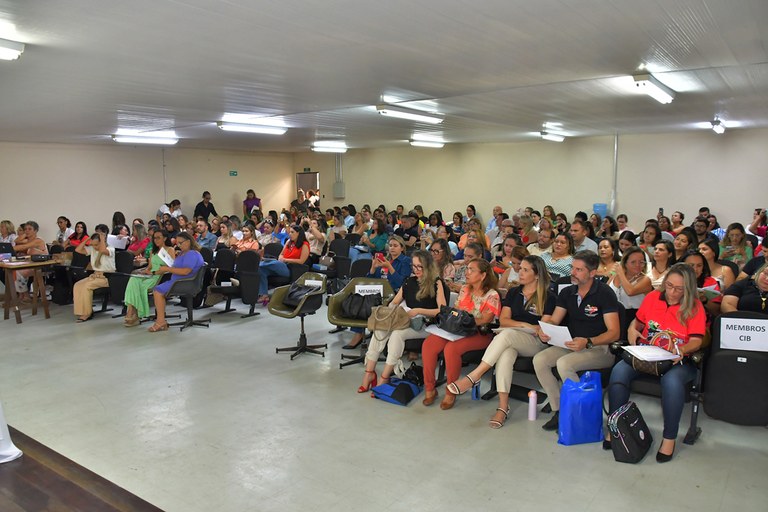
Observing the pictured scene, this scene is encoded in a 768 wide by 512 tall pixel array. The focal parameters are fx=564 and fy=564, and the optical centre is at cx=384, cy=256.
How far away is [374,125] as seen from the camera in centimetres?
1009

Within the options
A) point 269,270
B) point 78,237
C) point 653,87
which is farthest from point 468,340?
point 78,237

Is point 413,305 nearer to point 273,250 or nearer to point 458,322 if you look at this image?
point 458,322

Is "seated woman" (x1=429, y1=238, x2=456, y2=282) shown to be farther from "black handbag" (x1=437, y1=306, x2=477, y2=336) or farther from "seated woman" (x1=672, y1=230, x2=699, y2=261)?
"seated woman" (x1=672, y1=230, x2=699, y2=261)

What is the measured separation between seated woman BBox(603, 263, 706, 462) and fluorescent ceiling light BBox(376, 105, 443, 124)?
438cm

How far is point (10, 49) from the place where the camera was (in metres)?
3.97

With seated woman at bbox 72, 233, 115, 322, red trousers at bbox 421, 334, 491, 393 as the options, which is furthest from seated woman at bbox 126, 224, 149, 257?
red trousers at bbox 421, 334, 491, 393

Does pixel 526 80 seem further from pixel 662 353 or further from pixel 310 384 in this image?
pixel 310 384

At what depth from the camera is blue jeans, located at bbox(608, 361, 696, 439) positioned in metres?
3.67

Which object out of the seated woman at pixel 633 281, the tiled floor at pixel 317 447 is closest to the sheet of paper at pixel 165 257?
the tiled floor at pixel 317 447

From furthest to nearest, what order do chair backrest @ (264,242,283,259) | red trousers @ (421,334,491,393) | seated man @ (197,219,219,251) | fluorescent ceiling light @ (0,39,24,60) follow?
seated man @ (197,219,219,251) < chair backrest @ (264,242,283,259) < red trousers @ (421,334,491,393) < fluorescent ceiling light @ (0,39,24,60)

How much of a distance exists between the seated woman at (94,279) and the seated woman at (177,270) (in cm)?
121

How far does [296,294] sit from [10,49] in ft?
10.8

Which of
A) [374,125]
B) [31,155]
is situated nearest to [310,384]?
[374,125]

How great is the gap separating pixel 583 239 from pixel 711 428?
3155mm
